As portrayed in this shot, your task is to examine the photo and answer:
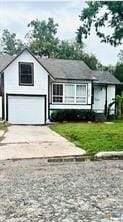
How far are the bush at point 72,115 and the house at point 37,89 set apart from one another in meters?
0.63

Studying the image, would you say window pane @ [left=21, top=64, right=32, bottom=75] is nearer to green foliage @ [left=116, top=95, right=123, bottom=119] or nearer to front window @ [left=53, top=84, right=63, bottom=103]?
front window @ [left=53, top=84, right=63, bottom=103]

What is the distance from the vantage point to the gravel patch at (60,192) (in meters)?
5.62

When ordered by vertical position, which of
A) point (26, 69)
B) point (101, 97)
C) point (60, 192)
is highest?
point (26, 69)

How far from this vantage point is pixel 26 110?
27.2m

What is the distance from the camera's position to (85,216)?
5.53 metres

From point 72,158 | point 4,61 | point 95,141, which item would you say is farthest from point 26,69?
point 72,158

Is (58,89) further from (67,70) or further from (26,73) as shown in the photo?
(26,73)

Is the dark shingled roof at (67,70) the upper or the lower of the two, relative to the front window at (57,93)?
upper

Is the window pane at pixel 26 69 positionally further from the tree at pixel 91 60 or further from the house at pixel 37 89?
the tree at pixel 91 60


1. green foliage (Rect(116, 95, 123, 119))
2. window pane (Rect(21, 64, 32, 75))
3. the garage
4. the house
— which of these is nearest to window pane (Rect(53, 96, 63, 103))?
the house

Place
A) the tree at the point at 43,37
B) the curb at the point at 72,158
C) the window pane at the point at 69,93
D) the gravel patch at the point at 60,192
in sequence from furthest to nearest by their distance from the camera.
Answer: the tree at the point at 43,37 < the window pane at the point at 69,93 < the curb at the point at 72,158 < the gravel patch at the point at 60,192

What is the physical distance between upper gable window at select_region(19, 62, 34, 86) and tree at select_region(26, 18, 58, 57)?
60.0 feet

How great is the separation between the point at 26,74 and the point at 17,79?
0.79m

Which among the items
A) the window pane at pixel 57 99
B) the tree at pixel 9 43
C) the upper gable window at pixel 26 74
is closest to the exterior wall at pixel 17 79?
the upper gable window at pixel 26 74
